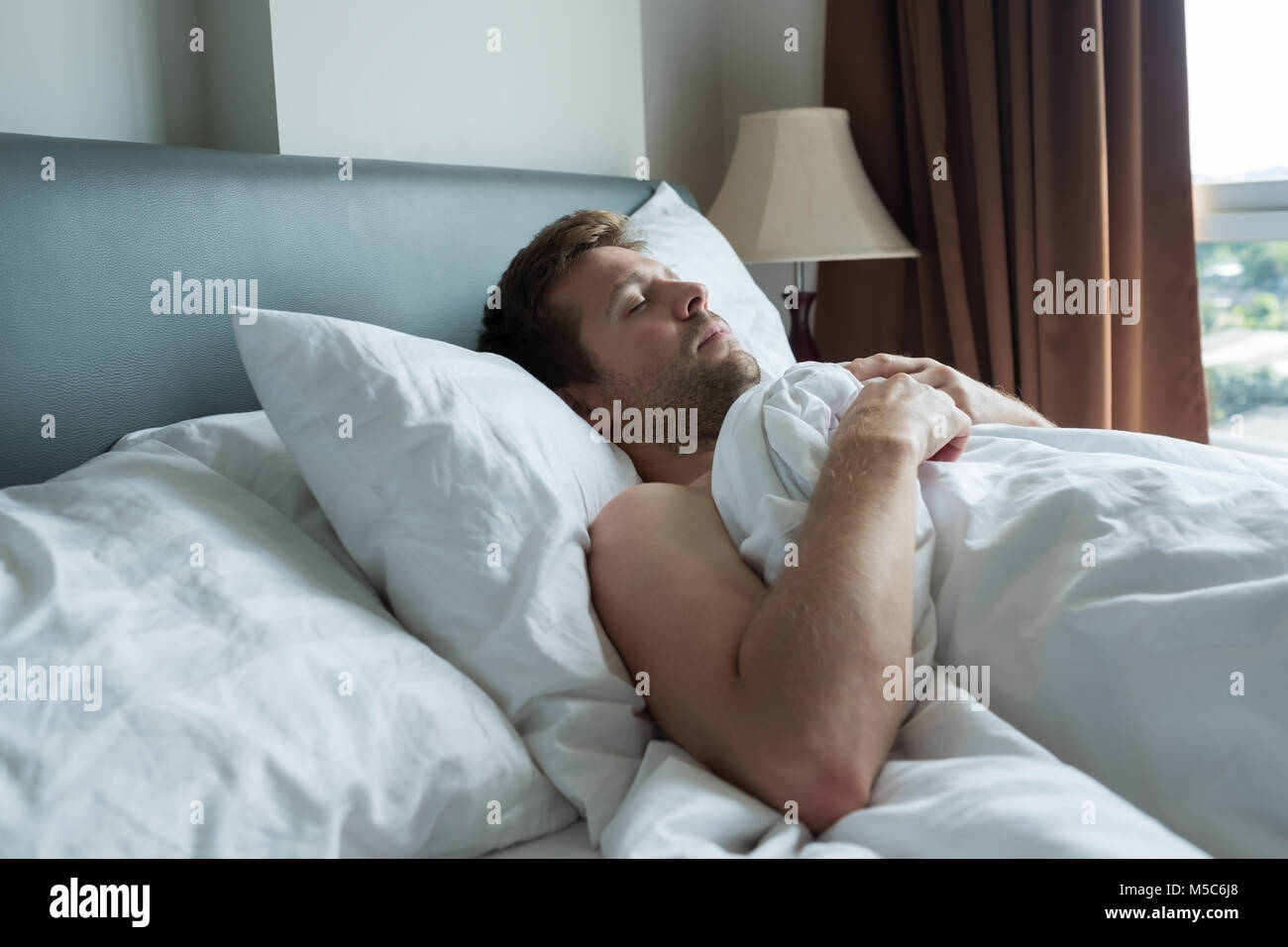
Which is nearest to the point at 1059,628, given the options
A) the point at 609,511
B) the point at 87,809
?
the point at 609,511

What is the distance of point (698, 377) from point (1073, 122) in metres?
1.21

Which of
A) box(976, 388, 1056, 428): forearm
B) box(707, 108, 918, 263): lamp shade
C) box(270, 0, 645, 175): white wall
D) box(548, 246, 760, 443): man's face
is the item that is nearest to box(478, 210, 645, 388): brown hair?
box(548, 246, 760, 443): man's face

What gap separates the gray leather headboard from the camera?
105cm

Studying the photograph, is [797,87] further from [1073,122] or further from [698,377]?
[698,377]

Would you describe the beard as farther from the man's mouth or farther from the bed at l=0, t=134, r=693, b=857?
the bed at l=0, t=134, r=693, b=857

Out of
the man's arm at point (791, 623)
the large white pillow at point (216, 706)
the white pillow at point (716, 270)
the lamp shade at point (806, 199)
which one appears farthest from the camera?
the lamp shade at point (806, 199)

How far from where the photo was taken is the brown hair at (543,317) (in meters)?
1.54

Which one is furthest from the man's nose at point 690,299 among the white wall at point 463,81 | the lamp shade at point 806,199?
the lamp shade at point 806,199

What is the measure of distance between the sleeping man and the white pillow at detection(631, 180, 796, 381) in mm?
517

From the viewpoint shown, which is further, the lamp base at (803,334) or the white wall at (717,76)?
the white wall at (717,76)

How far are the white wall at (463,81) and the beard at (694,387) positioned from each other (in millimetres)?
554

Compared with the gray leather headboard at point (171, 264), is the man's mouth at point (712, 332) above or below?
below
